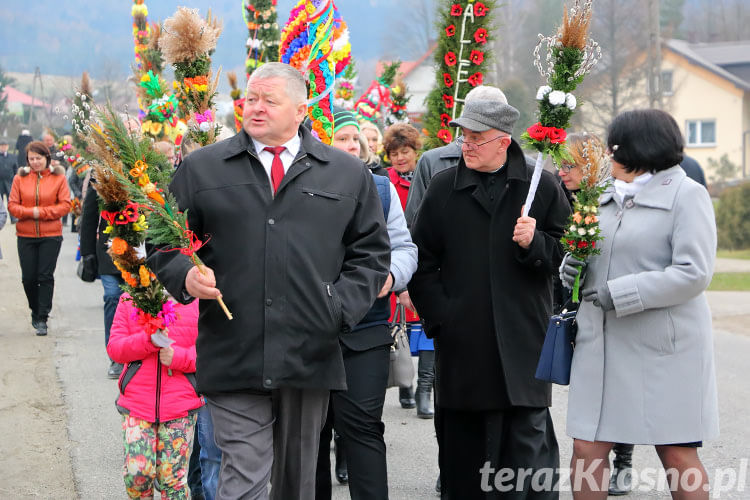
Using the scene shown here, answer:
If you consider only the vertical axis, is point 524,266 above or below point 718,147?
below

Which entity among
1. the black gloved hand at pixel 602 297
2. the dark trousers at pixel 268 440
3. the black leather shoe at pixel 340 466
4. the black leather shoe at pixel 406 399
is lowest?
the black leather shoe at pixel 340 466

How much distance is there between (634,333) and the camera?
4605mm

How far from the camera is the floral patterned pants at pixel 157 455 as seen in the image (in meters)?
5.12

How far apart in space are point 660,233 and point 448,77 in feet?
15.1

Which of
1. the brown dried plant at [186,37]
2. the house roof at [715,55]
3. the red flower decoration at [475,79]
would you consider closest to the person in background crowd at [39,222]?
the red flower decoration at [475,79]

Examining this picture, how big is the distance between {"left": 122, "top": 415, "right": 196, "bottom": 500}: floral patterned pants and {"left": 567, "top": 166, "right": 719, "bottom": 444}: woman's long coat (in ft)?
6.39

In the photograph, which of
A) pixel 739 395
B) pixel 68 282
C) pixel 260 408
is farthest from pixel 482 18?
pixel 68 282

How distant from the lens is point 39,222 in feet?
38.1

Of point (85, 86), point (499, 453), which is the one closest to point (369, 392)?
point (499, 453)

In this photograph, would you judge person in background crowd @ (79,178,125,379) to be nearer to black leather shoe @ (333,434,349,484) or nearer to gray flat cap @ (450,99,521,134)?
black leather shoe @ (333,434,349,484)

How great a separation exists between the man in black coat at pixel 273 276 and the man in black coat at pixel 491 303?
75 centimetres

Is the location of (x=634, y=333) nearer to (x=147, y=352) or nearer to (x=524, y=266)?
(x=524, y=266)

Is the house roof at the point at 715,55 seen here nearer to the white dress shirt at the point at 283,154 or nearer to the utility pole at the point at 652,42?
the utility pole at the point at 652,42

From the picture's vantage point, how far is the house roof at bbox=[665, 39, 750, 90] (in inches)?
2298
